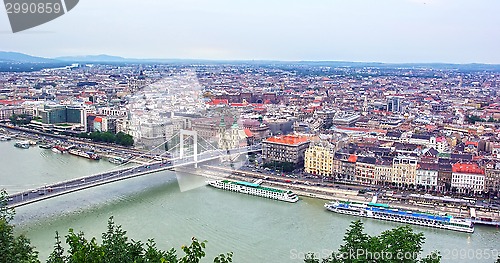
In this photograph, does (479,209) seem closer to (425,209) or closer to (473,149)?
(425,209)

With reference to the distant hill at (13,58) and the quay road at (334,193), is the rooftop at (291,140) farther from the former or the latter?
the distant hill at (13,58)

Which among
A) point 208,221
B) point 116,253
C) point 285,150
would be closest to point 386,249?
point 116,253

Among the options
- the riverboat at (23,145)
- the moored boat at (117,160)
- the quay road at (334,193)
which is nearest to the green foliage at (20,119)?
the riverboat at (23,145)

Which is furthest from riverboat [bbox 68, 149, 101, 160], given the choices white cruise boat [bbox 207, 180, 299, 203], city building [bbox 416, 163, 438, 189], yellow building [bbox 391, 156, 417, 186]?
city building [bbox 416, 163, 438, 189]

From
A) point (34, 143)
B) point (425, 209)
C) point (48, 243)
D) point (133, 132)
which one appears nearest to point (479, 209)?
point (425, 209)

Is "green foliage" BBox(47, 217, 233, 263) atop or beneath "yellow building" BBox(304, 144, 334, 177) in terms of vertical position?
atop

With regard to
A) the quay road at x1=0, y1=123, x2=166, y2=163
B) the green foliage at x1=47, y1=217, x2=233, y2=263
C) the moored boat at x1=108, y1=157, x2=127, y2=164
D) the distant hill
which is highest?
the distant hill

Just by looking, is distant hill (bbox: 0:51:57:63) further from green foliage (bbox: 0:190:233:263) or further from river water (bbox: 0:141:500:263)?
green foliage (bbox: 0:190:233:263)
